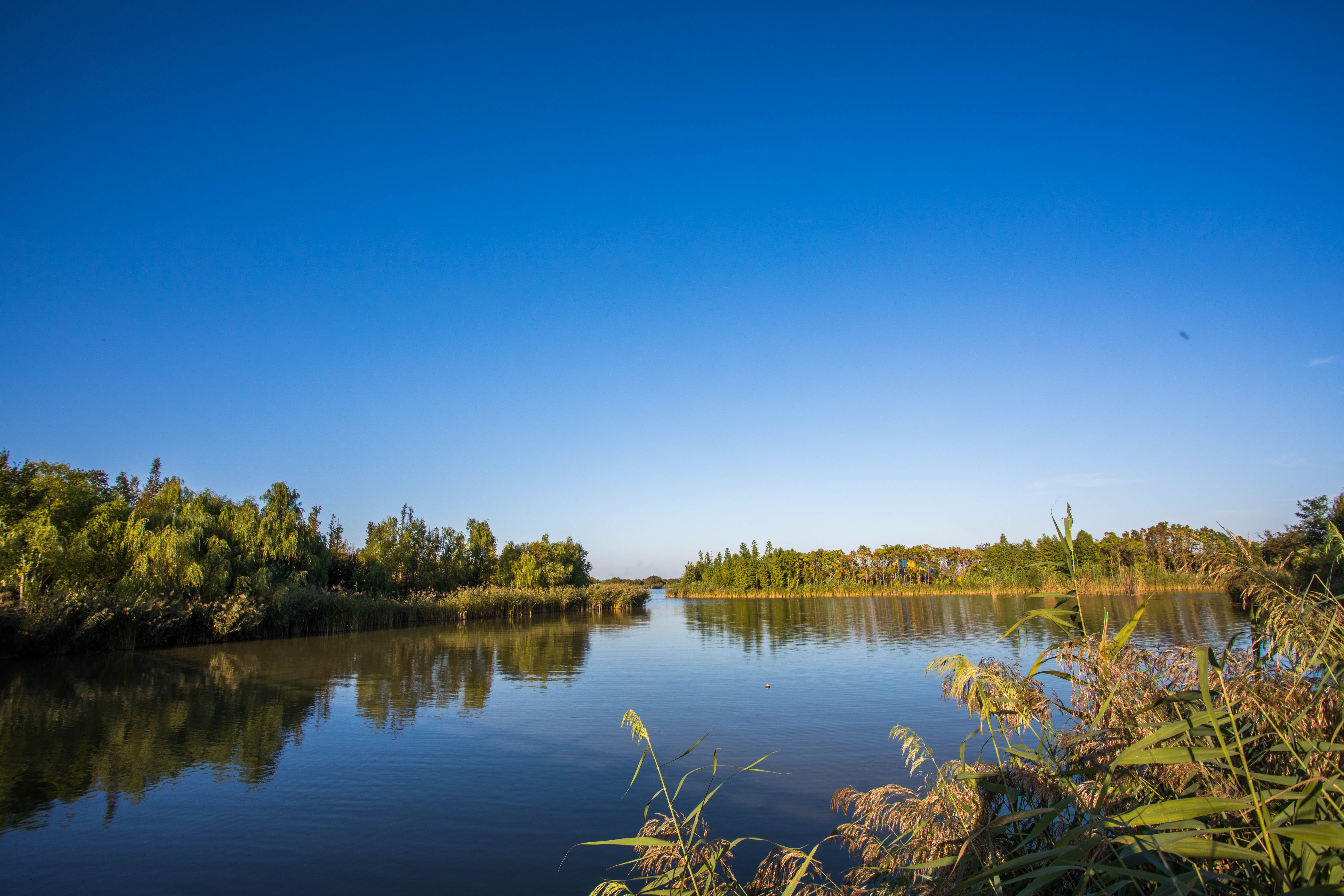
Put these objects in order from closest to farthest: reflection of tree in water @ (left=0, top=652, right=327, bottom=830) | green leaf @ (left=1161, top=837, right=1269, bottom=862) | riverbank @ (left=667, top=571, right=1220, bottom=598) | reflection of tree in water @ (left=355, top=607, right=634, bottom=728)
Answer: green leaf @ (left=1161, top=837, right=1269, bottom=862), reflection of tree in water @ (left=0, top=652, right=327, bottom=830), reflection of tree in water @ (left=355, top=607, right=634, bottom=728), riverbank @ (left=667, top=571, right=1220, bottom=598)

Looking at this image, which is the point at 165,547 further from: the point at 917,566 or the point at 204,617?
the point at 917,566

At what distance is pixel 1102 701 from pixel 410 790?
7.69m

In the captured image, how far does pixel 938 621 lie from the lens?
31875mm

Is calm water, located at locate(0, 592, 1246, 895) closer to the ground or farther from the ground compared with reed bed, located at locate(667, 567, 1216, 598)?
farther from the ground

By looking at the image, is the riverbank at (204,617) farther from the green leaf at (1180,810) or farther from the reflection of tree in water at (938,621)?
the green leaf at (1180,810)

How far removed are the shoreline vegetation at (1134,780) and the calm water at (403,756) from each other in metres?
3.16

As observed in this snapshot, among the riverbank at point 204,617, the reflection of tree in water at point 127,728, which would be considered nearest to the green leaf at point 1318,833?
the reflection of tree in water at point 127,728

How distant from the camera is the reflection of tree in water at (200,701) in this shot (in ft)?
28.0

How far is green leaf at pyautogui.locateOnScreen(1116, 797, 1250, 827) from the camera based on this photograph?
2.01 metres

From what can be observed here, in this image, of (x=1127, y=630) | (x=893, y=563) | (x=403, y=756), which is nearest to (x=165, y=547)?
(x=403, y=756)

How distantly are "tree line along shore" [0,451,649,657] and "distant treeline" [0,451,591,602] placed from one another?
6 centimetres

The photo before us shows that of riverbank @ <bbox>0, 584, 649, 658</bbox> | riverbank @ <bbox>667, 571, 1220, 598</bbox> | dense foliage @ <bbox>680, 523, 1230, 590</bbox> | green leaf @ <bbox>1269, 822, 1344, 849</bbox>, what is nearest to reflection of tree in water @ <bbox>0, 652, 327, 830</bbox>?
riverbank @ <bbox>0, 584, 649, 658</bbox>

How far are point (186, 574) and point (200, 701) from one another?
48.8 ft

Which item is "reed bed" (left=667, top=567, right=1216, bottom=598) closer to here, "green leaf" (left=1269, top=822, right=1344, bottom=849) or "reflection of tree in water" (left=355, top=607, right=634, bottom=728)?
"green leaf" (left=1269, top=822, right=1344, bottom=849)
